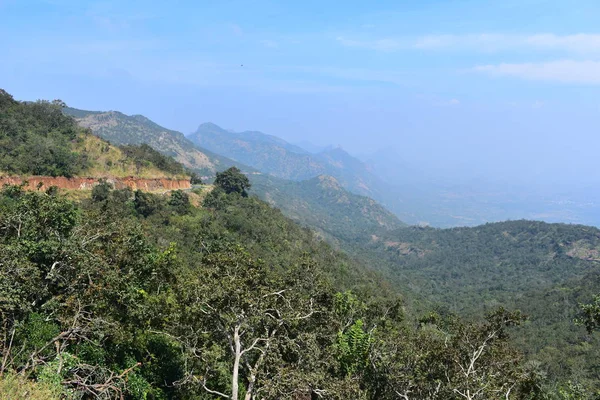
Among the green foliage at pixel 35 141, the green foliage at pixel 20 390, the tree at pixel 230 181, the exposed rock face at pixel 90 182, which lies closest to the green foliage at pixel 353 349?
the green foliage at pixel 20 390

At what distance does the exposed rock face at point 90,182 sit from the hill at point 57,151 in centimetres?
48

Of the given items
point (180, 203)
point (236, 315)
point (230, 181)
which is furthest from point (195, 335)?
point (230, 181)

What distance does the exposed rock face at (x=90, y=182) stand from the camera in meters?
35.0

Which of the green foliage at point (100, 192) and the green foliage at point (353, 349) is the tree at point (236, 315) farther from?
the green foliage at point (100, 192)

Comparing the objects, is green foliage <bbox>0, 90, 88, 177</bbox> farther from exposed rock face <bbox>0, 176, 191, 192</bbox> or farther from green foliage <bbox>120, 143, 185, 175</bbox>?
green foliage <bbox>120, 143, 185, 175</bbox>

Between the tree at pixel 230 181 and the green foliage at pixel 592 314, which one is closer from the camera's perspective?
the green foliage at pixel 592 314

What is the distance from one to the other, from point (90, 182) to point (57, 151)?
4.30m

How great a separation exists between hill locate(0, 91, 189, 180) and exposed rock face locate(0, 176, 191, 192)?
1.57 ft

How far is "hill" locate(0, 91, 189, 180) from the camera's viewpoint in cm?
3709

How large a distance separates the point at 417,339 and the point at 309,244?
5029cm

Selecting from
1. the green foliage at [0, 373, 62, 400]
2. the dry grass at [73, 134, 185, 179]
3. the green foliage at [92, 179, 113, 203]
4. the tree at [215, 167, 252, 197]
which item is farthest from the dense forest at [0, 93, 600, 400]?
the tree at [215, 167, 252, 197]

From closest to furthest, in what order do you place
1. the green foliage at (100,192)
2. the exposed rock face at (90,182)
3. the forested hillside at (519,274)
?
the exposed rock face at (90,182)
the green foliage at (100,192)
the forested hillside at (519,274)

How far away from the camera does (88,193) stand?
40.2 metres

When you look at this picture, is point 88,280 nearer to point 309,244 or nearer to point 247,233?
point 247,233
